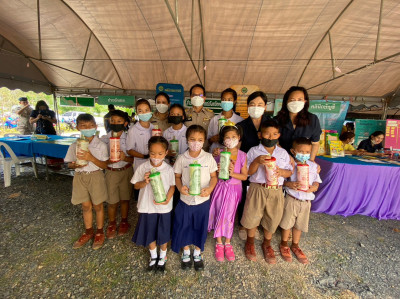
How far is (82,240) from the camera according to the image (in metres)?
2.30

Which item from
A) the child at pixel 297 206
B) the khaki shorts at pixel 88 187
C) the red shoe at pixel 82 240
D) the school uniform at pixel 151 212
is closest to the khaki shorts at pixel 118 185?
the khaki shorts at pixel 88 187

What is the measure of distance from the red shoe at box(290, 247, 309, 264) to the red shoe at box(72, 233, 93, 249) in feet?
9.24

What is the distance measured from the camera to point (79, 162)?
1.90 meters

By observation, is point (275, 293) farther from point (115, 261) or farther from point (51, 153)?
point (51, 153)

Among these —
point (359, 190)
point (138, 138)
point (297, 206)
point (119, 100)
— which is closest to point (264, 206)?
point (297, 206)

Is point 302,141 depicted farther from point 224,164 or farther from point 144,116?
point 144,116

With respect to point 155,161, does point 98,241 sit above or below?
below

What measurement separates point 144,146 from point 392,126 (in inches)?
223

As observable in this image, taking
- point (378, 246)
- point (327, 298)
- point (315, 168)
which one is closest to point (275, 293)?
point (327, 298)

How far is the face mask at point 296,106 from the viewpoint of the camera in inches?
83.2

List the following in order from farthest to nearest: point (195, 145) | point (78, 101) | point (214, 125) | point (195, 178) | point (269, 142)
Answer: point (78, 101) < point (214, 125) < point (269, 142) < point (195, 145) < point (195, 178)

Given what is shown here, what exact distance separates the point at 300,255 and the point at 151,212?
1988mm

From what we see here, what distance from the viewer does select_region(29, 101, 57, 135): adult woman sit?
536 centimetres

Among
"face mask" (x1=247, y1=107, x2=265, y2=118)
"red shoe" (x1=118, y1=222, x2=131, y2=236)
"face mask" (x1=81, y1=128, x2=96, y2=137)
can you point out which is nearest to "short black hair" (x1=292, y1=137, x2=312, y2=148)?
"face mask" (x1=247, y1=107, x2=265, y2=118)
